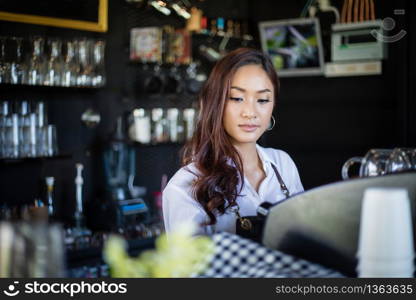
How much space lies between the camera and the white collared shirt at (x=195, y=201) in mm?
1830

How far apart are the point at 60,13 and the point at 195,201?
2358 mm

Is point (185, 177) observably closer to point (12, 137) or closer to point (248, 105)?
point (248, 105)

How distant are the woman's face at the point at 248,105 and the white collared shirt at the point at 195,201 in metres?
0.16

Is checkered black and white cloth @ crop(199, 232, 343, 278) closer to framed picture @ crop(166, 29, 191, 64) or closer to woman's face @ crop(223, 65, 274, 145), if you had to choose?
woman's face @ crop(223, 65, 274, 145)

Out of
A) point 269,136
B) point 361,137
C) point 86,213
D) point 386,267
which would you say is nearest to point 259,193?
point 386,267

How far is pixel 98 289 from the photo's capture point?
3.11 feet

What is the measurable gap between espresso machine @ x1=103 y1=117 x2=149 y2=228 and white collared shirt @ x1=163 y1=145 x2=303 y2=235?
6.14 ft

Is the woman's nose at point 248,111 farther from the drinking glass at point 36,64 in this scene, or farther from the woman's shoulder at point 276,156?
the drinking glass at point 36,64

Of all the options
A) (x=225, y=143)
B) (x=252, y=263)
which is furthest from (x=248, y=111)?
(x=252, y=263)

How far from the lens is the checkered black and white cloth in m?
1.12

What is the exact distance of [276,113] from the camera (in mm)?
4707

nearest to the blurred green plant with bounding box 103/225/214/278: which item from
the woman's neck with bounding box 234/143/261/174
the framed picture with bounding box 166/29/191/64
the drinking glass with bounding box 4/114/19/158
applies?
the woman's neck with bounding box 234/143/261/174

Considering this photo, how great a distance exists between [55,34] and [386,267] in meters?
3.32

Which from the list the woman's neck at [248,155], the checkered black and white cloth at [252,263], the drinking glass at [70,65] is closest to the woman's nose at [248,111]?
the woman's neck at [248,155]
